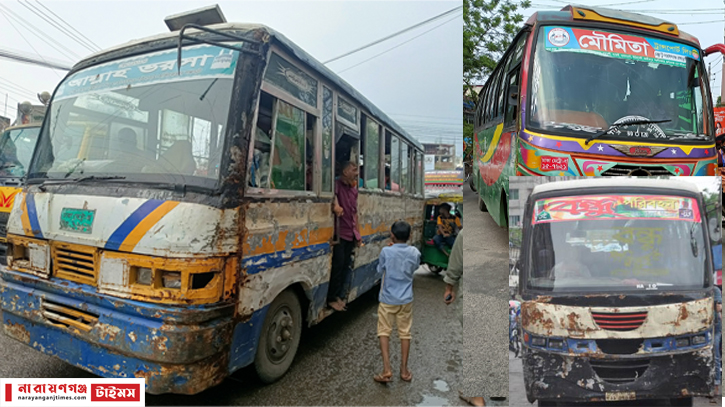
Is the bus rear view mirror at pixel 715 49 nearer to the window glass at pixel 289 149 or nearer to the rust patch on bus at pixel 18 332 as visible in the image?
the window glass at pixel 289 149

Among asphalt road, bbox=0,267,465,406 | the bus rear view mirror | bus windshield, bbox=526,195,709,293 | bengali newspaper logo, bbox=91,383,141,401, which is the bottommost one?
asphalt road, bbox=0,267,465,406

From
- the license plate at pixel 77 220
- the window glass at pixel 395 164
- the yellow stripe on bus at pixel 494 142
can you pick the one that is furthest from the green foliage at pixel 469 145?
the license plate at pixel 77 220

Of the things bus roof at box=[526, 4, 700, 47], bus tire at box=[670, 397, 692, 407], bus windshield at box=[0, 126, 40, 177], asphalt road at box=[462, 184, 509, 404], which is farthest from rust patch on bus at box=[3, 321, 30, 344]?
bus roof at box=[526, 4, 700, 47]

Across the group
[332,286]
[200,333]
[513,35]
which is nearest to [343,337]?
[332,286]

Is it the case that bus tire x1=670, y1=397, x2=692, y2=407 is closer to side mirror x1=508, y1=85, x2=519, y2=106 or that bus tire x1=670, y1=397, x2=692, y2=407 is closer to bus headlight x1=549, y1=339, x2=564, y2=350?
bus headlight x1=549, y1=339, x2=564, y2=350

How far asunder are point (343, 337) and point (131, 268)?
250 cm

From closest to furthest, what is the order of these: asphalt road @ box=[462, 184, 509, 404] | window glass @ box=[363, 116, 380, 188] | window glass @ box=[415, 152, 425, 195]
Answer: asphalt road @ box=[462, 184, 509, 404] → window glass @ box=[363, 116, 380, 188] → window glass @ box=[415, 152, 425, 195]

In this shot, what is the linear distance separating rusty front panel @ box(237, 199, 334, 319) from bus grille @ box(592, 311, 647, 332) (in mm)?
2005

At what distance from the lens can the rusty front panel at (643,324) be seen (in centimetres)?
218

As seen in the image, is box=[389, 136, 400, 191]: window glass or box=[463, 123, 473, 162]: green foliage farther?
box=[463, 123, 473, 162]: green foliage

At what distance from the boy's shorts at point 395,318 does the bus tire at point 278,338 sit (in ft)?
2.23

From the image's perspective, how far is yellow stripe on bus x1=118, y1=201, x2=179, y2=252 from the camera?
8.91ft

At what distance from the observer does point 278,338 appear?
3.54 meters

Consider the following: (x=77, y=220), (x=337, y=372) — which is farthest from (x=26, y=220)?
(x=337, y=372)
